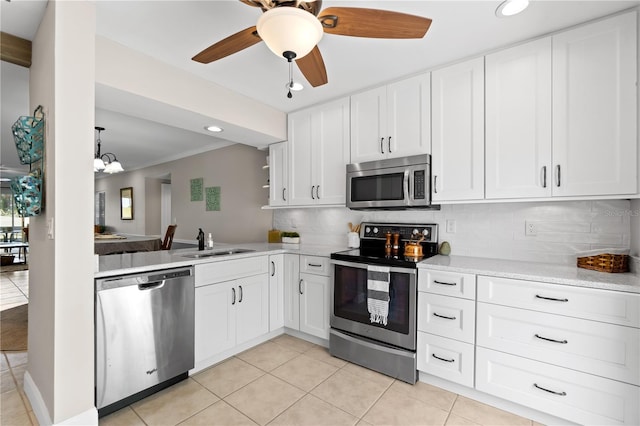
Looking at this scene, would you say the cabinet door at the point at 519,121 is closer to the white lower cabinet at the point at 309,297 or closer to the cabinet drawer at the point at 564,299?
the cabinet drawer at the point at 564,299

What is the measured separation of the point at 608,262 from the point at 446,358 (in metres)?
1.19

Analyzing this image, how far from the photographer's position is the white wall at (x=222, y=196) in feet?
13.8

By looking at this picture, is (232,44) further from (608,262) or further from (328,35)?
(608,262)

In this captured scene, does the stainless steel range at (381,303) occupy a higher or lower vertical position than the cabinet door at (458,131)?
lower

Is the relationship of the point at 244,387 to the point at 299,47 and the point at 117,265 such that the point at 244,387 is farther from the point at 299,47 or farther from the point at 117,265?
the point at 299,47

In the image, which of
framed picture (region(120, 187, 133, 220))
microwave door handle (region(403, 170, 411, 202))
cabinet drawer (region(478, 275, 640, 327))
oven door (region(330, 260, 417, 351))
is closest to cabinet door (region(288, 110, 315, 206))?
oven door (region(330, 260, 417, 351))

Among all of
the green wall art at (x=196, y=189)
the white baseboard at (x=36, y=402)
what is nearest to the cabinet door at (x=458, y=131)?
the white baseboard at (x=36, y=402)

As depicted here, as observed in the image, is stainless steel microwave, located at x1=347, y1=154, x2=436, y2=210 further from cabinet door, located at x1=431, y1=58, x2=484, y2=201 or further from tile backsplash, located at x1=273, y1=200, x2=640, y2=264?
tile backsplash, located at x1=273, y1=200, x2=640, y2=264

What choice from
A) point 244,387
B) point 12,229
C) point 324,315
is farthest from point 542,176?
point 12,229

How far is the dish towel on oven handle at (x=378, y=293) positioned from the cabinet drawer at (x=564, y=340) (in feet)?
2.14

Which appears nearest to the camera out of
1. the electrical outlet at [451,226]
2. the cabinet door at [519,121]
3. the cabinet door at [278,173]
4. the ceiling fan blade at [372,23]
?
the ceiling fan blade at [372,23]

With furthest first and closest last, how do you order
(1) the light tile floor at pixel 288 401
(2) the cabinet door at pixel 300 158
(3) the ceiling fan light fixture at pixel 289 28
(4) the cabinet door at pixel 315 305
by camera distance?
(2) the cabinet door at pixel 300 158, (4) the cabinet door at pixel 315 305, (1) the light tile floor at pixel 288 401, (3) the ceiling fan light fixture at pixel 289 28

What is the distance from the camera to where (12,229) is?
9461mm

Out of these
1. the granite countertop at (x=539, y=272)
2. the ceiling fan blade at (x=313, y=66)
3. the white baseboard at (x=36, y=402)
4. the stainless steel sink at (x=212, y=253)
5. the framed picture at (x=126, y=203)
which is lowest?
the white baseboard at (x=36, y=402)
